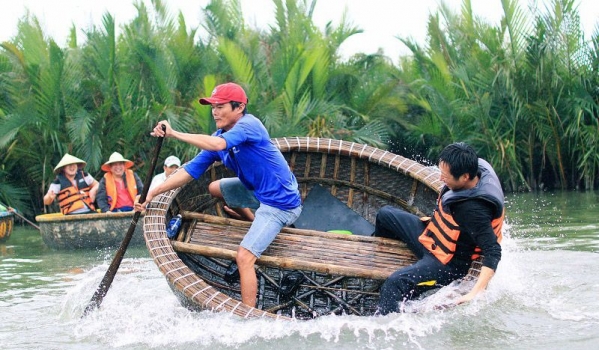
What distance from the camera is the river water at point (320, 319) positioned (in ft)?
13.4

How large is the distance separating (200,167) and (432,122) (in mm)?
9423

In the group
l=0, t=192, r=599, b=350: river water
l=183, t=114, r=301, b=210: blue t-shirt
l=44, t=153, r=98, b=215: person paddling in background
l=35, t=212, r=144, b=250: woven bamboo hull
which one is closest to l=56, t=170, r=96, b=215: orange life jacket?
l=44, t=153, r=98, b=215: person paddling in background

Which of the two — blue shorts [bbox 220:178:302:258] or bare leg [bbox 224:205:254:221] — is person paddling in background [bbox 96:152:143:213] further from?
blue shorts [bbox 220:178:302:258]

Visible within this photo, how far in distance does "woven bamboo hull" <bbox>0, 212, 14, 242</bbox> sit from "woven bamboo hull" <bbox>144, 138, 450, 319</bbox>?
425 centimetres

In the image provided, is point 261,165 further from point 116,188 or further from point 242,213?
point 116,188

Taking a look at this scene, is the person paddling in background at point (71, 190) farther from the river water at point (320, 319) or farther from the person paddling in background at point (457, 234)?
the person paddling in background at point (457, 234)

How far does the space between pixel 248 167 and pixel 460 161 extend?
1302 millimetres

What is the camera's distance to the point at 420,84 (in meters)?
14.4

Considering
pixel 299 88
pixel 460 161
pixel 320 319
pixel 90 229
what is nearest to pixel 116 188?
pixel 90 229

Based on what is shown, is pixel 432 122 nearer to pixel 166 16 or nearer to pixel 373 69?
pixel 373 69

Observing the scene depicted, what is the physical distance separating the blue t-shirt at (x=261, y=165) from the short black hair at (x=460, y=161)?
105 cm

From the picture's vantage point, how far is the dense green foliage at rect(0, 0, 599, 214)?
37.3 ft

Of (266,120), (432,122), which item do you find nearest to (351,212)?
(266,120)

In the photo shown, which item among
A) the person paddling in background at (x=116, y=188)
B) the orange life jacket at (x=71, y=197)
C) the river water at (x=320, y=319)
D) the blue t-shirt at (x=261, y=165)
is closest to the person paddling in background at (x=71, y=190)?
the orange life jacket at (x=71, y=197)
